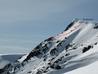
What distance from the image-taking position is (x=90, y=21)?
193000 millimetres

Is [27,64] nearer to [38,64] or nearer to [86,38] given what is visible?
[38,64]

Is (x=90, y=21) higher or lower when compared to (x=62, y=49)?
higher

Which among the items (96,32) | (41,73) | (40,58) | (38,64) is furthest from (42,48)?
(41,73)

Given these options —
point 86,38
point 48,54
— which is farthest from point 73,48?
point 48,54

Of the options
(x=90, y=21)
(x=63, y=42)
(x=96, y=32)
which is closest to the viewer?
(x=96, y=32)

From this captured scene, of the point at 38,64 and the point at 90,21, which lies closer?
the point at 38,64

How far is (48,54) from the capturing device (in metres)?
185

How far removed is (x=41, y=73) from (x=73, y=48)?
1987cm

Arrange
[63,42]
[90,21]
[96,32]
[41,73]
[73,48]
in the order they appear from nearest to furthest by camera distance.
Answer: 1. [41,73]
2. [73,48]
3. [96,32]
4. [63,42]
5. [90,21]

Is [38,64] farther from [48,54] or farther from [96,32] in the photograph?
[96,32]

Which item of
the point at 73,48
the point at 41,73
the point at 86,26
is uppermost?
the point at 86,26

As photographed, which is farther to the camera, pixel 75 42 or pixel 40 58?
pixel 40 58

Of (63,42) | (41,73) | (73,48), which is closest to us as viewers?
(41,73)

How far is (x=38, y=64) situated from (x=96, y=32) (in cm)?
3118
